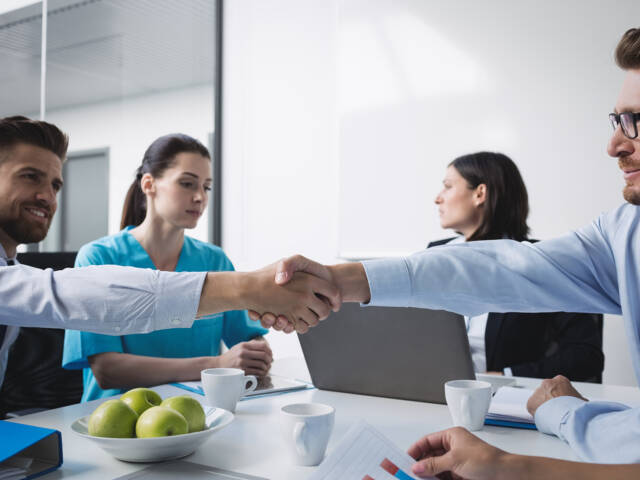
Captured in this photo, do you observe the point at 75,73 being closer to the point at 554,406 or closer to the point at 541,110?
the point at 541,110

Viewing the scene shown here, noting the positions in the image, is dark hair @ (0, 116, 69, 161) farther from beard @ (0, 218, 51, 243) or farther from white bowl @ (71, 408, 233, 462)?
white bowl @ (71, 408, 233, 462)

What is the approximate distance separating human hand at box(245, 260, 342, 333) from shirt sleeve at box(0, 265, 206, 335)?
228 mm

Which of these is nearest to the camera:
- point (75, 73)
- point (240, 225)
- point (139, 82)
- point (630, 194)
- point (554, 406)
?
point (554, 406)

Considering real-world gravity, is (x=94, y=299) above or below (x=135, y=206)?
below

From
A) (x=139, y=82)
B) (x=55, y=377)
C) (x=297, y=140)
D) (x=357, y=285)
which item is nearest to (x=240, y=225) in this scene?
(x=297, y=140)

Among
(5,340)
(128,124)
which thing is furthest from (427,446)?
(128,124)

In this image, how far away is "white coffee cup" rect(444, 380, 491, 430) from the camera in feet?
3.32

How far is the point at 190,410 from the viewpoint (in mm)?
900

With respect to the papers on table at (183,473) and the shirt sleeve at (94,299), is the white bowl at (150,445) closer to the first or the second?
the papers on table at (183,473)

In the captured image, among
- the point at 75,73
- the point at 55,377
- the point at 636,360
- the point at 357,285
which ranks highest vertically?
the point at 75,73

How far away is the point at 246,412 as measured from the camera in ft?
3.78

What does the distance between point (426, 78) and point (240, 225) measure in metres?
1.47

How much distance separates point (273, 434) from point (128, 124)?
2.64m

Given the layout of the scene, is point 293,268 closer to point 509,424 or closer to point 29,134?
point 509,424
